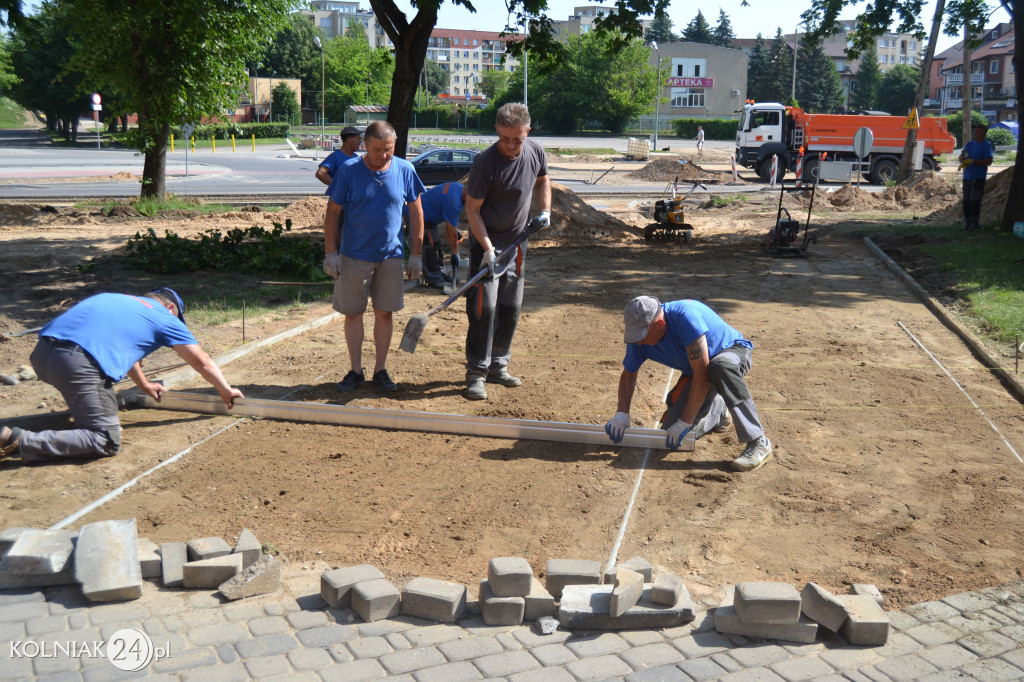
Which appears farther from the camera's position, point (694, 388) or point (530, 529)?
point (694, 388)

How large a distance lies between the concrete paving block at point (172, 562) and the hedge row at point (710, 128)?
63.3 metres

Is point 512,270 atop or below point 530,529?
atop

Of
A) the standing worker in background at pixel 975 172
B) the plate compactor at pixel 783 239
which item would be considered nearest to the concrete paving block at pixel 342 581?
the plate compactor at pixel 783 239

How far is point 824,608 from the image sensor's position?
3377mm

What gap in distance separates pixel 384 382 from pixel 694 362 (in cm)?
248

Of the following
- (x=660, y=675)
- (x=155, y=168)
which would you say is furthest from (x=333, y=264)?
(x=155, y=168)

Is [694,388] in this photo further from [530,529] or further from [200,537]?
[200,537]

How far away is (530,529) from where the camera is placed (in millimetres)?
4320

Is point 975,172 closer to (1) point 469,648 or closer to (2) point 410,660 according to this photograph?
(1) point 469,648

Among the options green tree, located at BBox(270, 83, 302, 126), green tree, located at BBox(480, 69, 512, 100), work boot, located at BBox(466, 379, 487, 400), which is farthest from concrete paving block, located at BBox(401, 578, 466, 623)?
green tree, located at BBox(480, 69, 512, 100)

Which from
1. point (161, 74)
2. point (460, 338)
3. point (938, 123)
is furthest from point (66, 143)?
point (460, 338)

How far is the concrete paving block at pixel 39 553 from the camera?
3551 mm

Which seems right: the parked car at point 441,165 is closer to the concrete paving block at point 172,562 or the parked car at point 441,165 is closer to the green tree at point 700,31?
the concrete paving block at point 172,562

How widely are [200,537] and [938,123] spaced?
32335mm
